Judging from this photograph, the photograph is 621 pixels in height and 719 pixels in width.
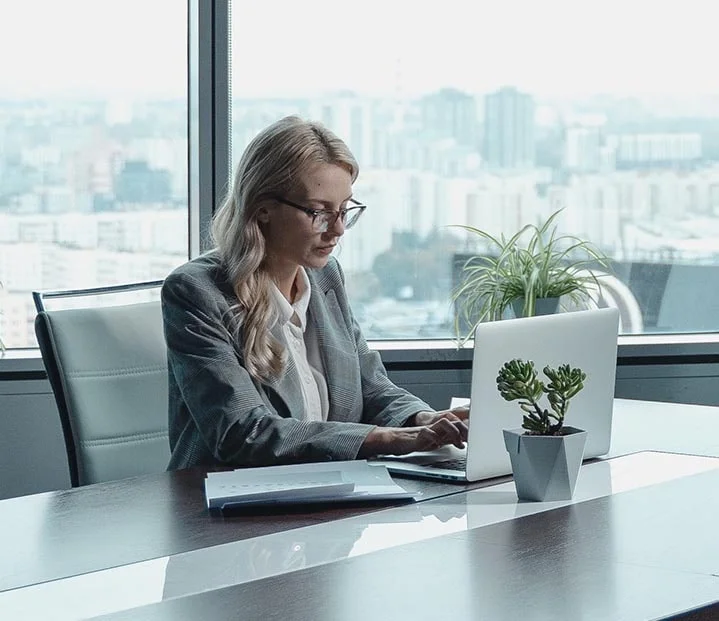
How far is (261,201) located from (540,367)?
76 cm

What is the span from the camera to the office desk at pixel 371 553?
1.27 m

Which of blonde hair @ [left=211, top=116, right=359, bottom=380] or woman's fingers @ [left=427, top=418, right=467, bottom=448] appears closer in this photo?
woman's fingers @ [left=427, top=418, right=467, bottom=448]

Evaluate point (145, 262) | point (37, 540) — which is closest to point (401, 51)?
point (145, 262)

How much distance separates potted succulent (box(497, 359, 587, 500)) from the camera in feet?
5.82

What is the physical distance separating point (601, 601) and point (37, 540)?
77cm

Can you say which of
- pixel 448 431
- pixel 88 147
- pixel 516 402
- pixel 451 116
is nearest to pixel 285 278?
pixel 448 431

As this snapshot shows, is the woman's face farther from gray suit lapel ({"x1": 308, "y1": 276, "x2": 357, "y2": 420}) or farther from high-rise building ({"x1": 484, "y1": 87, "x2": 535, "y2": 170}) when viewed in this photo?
high-rise building ({"x1": 484, "y1": 87, "x2": 535, "y2": 170})

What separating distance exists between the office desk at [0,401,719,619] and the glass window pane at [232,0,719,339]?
207cm

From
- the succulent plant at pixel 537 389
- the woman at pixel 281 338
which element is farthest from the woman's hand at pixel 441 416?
the succulent plant at pixel 537 389

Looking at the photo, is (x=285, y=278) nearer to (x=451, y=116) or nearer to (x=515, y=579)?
(x=515, y=579)

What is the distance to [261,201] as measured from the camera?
2.41m

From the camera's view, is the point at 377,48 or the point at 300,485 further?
the point at 377,48

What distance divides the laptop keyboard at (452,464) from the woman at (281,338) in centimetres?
3

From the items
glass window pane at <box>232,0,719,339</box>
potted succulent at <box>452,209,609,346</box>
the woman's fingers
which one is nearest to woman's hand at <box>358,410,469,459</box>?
the woman's fingers
